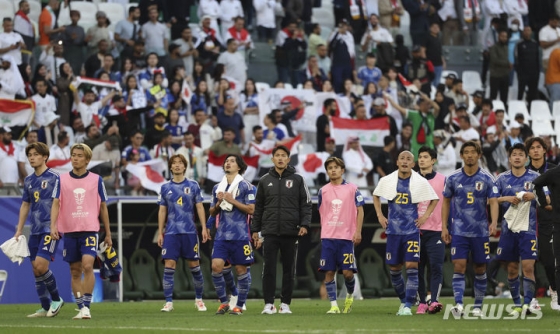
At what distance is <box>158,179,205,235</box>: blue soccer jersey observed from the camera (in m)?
20.7

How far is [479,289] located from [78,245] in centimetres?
530

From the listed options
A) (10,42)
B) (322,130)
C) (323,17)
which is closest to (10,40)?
(10,42)

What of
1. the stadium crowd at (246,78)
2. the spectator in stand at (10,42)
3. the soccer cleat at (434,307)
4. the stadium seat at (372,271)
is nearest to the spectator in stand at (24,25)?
the stadium crowd at (246,78)

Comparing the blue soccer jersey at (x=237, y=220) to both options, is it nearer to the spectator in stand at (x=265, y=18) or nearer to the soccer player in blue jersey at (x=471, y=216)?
the soccer player in blue jersey at (x=471, y=216)

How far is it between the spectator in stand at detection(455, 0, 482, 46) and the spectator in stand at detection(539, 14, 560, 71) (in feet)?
6.36

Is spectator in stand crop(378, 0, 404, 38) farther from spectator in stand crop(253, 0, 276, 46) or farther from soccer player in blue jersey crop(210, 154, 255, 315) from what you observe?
soccer player in blue jersey crop(210, 154, 255, 315)

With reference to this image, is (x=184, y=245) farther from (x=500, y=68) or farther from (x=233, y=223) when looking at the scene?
(x=500, y=68)

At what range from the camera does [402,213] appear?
732 inches

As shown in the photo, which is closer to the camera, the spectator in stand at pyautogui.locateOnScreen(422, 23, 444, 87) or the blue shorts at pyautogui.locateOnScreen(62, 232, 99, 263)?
the blue shorts at pyautogui.locateOnScreen(62, 232, 99, 263)

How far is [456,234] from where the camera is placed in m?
17.9

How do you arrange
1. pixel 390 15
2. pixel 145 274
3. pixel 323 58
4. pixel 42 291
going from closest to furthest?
pixel 42 291 → pixel 145 274 → pixel 323 58 → pixel 390 15

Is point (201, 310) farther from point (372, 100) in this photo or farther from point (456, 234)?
point (372, 100)

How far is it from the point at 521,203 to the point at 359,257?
10.9 metres

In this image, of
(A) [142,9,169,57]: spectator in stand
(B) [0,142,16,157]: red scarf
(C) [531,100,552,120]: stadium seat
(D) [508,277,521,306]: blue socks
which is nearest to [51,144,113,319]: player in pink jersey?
(D) [508,277,521,306]: blue socks
